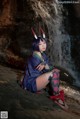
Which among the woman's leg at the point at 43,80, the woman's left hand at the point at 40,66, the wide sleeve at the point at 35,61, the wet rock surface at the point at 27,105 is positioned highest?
the wide sleeve at the point at 35,61

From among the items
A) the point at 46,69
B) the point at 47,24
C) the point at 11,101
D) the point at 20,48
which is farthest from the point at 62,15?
the point at 11,101

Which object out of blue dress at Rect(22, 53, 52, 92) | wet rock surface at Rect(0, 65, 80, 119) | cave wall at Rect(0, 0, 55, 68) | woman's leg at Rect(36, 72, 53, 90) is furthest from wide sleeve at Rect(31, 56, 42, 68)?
cave wall at Rect(0, 0, 55, 68)

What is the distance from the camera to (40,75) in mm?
5344

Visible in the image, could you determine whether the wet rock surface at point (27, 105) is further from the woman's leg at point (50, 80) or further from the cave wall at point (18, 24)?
the cave wall at point (18, 24)

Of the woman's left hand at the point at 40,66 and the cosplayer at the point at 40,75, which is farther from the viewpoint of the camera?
the woman's left hand at the point at 40,66

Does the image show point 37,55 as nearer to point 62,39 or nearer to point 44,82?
point 44,82

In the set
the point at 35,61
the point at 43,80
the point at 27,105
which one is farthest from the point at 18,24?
the point at 27,105

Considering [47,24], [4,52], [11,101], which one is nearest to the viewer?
[11,101]

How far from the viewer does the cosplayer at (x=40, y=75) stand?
528 cm

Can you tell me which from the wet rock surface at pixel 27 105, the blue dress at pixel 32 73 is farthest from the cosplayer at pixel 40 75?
the wet rock surface at pixel 27 105

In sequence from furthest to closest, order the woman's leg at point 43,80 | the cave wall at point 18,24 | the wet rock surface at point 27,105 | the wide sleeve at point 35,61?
the cave wall at point 18,24
the wide sleeve at point 35,61
the woman's leg at point 43,80
the wet rock surface at point 27,105

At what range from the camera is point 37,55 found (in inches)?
214

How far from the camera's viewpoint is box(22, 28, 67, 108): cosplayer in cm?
528

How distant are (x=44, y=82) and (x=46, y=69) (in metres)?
0.37
